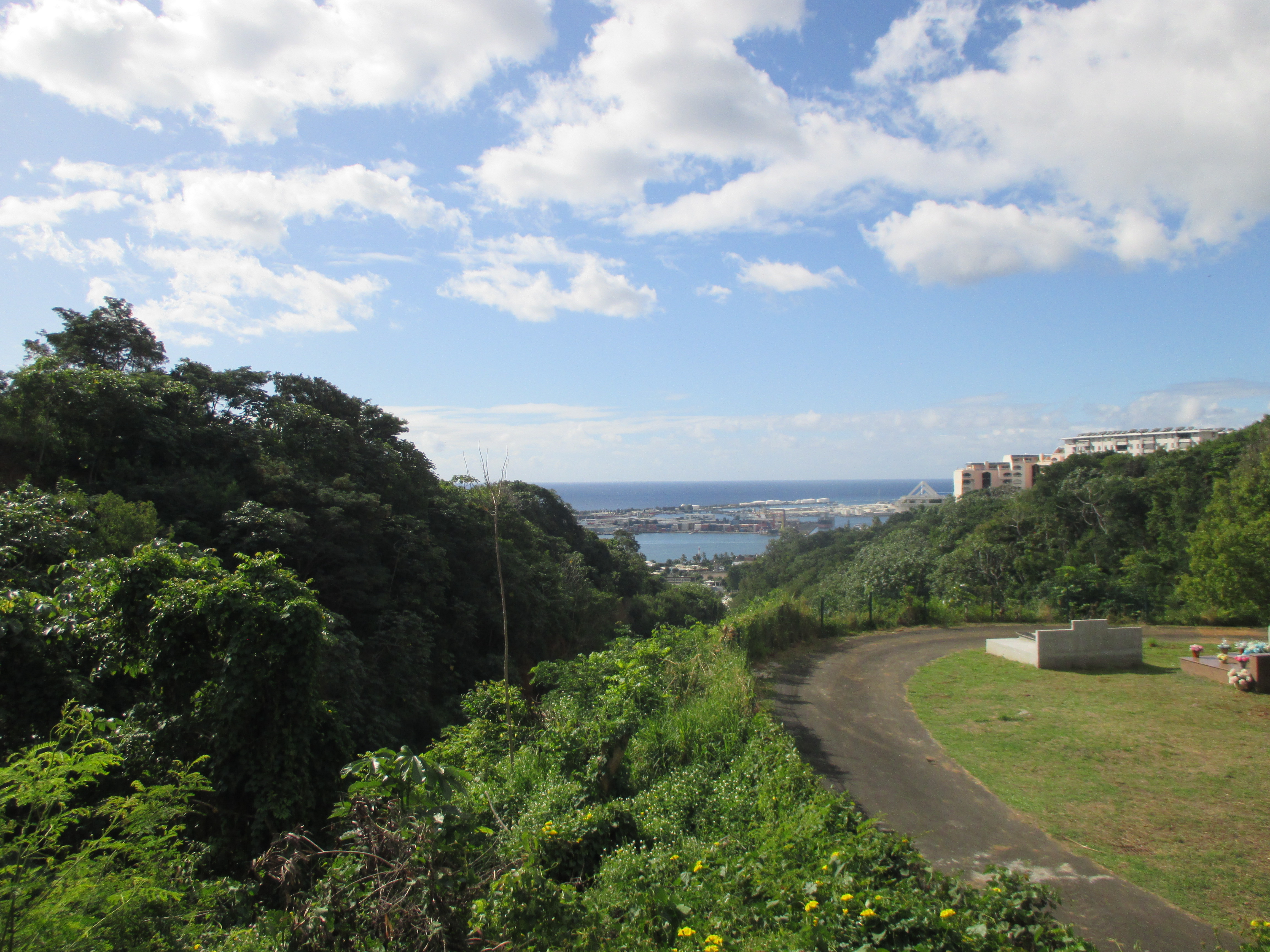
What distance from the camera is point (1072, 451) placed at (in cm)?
11062

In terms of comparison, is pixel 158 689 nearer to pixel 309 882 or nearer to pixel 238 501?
pixel 309 882

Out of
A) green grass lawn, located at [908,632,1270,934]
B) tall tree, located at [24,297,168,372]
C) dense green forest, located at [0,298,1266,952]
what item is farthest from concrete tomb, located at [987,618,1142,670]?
tall tree, located at [24,297,168,372]

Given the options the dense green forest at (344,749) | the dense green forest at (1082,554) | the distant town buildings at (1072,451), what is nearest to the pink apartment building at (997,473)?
the distant town buildings at (1072,451)

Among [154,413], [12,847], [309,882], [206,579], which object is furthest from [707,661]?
[154,413]

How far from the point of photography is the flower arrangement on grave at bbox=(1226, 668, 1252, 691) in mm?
9602

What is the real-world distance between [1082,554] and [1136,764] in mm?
32420

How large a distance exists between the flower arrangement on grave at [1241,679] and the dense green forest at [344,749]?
5888mm

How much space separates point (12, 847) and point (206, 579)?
5.13 metres

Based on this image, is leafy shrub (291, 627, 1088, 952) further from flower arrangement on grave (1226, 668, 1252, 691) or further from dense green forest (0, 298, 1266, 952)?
flower arrangement on grave (1226, 668, 1252, 691)

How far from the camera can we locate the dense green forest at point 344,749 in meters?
3.93

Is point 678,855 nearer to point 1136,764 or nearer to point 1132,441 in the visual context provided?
point 1136,764

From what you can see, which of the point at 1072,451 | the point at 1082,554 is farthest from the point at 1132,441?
the point at 1082,554

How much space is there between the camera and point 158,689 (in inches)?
298

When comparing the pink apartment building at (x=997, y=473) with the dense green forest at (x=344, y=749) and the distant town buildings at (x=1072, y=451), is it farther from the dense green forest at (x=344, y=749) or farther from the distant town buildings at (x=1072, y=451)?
the dense green forest at (x=344, y=749)
